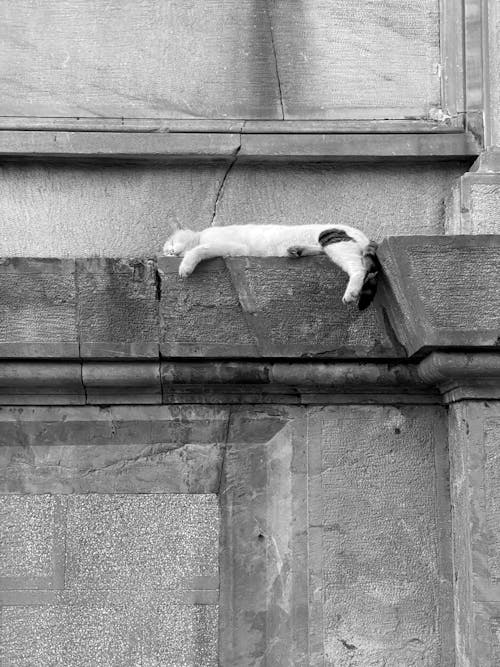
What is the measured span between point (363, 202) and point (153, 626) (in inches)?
72.7

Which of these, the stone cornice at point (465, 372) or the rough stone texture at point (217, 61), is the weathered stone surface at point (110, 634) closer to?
the stone cornice at point (465, 372)

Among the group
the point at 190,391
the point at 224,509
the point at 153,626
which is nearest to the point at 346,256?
the point at 190,391

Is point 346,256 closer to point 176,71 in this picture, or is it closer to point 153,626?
point 176,71

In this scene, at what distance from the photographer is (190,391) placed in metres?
3.31

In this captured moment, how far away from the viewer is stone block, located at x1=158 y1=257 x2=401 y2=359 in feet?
10.2

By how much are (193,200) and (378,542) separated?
1.53 m

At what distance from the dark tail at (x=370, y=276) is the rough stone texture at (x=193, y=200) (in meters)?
0.44

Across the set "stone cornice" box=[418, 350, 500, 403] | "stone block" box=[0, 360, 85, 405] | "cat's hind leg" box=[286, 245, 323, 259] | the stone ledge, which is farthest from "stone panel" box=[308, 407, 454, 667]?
"stone block" box=[0, 360, 85, 405]

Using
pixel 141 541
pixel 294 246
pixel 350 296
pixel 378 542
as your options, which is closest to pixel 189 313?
pixel 294 246

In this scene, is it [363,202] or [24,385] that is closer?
[24,385]

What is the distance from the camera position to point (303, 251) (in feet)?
10.2

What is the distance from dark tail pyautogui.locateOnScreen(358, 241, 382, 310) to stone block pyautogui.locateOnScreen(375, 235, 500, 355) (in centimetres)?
9

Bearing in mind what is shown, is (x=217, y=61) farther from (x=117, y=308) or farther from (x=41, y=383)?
(x=41, y=383)

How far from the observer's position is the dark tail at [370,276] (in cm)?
305
